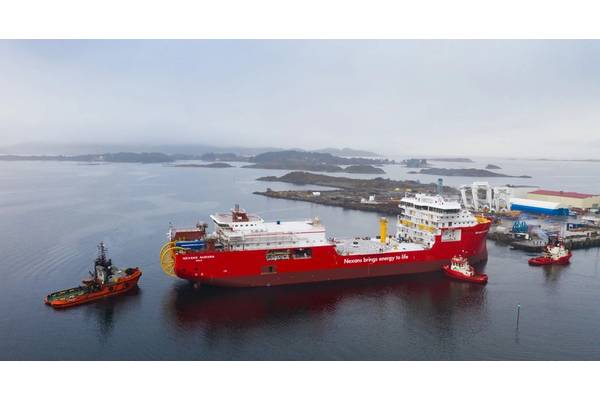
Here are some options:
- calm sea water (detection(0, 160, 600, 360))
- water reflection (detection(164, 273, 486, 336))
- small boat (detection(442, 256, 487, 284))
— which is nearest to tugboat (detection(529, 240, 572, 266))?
calm sea water (detection(0, 160, 600, 360))

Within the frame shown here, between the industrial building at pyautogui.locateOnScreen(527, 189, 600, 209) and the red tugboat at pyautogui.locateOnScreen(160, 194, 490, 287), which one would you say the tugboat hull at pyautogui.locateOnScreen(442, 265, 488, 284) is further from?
the industrial building at pyautogui.locateOnScreen(527, 189, 600, 209)

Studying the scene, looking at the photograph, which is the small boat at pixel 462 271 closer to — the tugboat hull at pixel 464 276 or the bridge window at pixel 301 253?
the tugboat hull at pixel 464 276

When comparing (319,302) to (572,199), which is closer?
(319,302)

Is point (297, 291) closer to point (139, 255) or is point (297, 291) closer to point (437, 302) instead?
point (437, 302)

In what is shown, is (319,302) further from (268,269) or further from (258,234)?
(258,234)

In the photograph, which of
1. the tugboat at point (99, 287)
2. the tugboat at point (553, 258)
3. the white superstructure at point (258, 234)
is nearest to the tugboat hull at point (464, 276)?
the tugboat at point (553, 258)

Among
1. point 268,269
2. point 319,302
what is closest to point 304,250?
point 268,269

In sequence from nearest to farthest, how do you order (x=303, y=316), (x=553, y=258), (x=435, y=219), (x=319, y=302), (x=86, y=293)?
(x=303, y=316), (x=86, y=293), (x=319, y=302), (x=435, y=219), (x=553, y=258)
